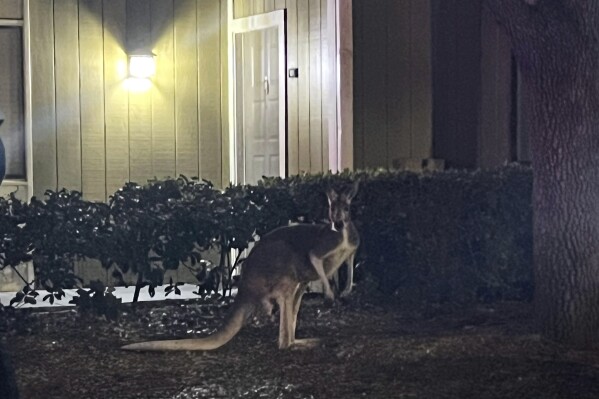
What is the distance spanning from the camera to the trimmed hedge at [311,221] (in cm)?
870

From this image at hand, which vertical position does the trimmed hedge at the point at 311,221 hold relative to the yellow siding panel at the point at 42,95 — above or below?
below

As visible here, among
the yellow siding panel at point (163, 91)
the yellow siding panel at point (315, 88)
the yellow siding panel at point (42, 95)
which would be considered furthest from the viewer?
the yellow siding panel at point (163, 91)

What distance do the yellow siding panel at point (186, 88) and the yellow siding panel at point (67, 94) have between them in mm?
1074

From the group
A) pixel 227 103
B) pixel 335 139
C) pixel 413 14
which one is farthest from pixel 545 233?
pixel 227 103

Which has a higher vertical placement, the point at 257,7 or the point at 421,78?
the point at 257,7

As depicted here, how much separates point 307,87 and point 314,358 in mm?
4252

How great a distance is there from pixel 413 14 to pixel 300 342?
4.63 m

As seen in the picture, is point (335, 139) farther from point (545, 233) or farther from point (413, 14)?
point (545, 233)

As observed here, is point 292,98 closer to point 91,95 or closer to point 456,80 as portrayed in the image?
point 456,80

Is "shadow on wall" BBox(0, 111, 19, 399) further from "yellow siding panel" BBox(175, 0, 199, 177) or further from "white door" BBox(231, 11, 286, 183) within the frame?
"yellow siding panel" BBox(175, 0, 199, 177)

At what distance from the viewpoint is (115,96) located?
465 inches

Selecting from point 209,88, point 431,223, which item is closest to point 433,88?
point 431,223

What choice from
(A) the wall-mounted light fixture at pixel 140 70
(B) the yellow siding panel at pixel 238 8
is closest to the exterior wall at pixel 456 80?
(B) the yellow siding panel at pixel 238 8

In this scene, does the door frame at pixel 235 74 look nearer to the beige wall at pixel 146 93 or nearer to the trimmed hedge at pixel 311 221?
the beige wall at pixel 146 93
